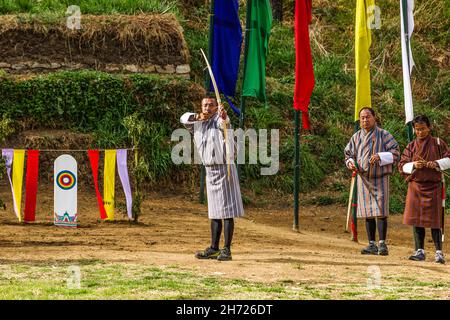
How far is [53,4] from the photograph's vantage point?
20219mm

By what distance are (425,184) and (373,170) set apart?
0.70m

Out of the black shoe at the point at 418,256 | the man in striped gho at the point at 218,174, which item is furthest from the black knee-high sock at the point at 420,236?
the man in striped gho at the point at 218,174

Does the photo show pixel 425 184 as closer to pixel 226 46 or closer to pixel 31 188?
pixel 226 46

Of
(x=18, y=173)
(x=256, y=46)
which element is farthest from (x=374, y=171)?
(x=18, y=173)

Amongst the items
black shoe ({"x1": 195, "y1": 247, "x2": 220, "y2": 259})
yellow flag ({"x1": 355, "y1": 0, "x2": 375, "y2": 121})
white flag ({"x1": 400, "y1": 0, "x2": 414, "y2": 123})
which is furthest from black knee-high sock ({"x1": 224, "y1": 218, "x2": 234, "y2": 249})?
yellow flag ({"x1": 355, "y1": 0, "x2": 375, "y2": 121})

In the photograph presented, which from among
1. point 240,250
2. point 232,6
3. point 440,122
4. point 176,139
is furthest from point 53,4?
point 240,250

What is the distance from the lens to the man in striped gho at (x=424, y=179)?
1112cm

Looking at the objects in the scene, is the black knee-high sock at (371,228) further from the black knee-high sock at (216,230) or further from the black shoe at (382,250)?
the black knee-high sock at (216,230)

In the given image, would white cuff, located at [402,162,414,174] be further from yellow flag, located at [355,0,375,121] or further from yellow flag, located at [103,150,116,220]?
yellow flag, located at [103,150,116,220]

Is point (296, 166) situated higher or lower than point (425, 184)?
higher

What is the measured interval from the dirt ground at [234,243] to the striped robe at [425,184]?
49 centimetres

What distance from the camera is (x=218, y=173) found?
10609 millimetres

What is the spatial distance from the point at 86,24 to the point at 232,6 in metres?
4.73

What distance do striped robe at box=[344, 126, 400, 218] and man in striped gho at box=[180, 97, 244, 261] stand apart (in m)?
1.79
